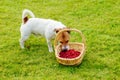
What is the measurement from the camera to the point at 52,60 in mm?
5305

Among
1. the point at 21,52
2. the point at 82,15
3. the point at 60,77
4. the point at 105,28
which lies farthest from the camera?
the point at 82,15

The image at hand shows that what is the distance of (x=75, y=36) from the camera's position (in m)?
6.20

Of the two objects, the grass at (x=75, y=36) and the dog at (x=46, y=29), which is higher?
the dog at (x=46, y=29)

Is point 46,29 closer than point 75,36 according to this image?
Yes

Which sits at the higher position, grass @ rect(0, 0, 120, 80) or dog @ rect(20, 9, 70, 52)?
dog @ rect(20, 9, 70, 52)

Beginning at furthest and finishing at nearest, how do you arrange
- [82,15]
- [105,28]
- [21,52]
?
[82,15] → [105,28] → [21,52]

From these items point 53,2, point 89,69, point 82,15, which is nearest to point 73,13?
point 82,15

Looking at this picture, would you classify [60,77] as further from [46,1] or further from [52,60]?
[46,1]

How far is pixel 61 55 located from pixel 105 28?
5.43ft

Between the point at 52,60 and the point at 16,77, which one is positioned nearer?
the point at 16,77

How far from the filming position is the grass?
4910mm

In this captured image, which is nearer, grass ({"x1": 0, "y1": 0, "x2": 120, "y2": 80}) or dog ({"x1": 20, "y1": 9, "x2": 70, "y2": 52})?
grass ({"x1": 0, "y1": 0, "x2": 120, "y2": 80})

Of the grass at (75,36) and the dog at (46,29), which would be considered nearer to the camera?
the grass at (75,36)

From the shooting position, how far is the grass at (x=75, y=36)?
491 cm
